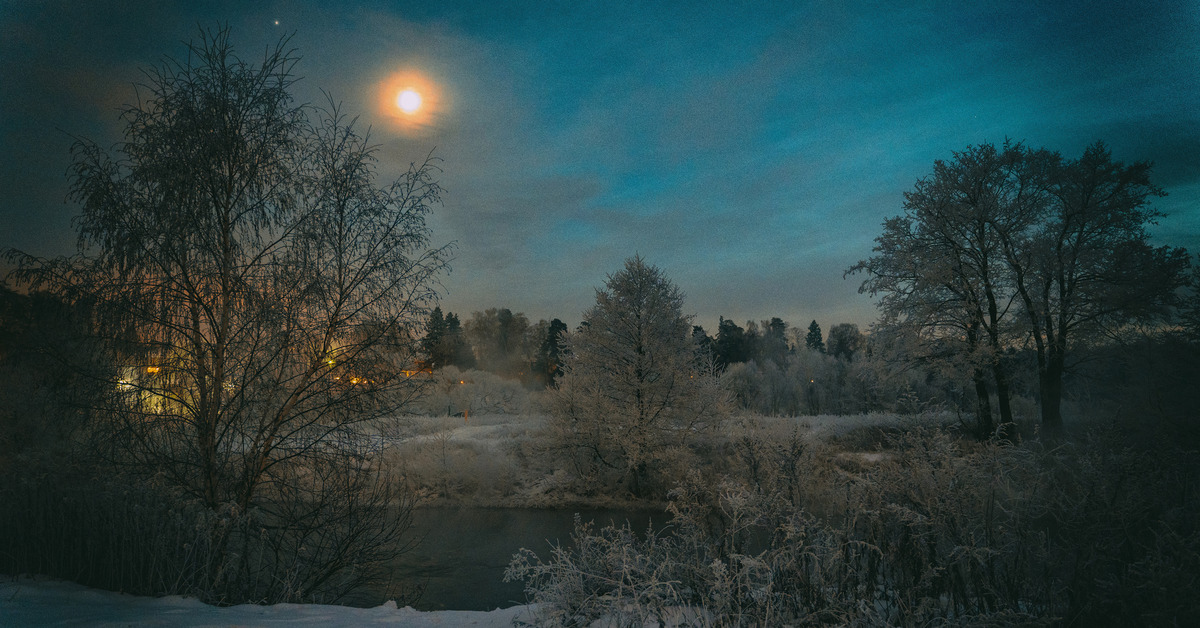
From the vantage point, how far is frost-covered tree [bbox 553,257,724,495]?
17.9 metres

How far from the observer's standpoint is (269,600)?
5383 mm

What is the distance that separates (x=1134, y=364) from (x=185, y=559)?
1083 centimetres

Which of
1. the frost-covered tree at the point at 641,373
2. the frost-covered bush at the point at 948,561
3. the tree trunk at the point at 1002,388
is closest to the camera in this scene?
the frost-covered bush at the point at 948,561

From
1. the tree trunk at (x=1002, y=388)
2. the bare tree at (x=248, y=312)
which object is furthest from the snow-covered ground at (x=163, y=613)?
the tree trunk at (x=1002, y=388)

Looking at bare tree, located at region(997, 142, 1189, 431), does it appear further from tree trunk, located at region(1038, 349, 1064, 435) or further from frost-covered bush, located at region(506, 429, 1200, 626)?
frost-covered bush, located at region(506, 429, 1200, 626)

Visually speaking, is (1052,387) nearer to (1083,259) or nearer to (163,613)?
(1083,259)

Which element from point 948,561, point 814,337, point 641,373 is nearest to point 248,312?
point 948,561

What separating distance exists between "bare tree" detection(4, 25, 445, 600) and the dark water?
10.2 feet

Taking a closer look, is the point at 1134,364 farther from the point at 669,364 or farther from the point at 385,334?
the point at 669,364

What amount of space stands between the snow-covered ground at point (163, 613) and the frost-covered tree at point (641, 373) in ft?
43.2

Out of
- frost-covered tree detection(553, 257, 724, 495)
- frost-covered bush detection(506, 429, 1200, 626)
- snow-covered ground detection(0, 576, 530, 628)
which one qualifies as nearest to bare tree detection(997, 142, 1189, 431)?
frost-covered bush detection(506, 429, 1200, 626)

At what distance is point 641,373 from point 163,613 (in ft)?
49.5

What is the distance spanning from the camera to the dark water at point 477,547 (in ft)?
33.3

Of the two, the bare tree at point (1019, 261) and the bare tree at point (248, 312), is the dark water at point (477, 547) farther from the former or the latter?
the bare tree at point (1019, 261)
